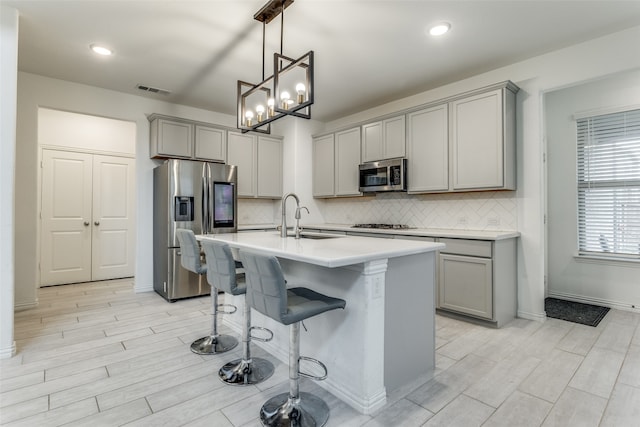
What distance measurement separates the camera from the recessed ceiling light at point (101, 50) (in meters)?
3.12

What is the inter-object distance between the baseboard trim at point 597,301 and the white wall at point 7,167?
220 inches

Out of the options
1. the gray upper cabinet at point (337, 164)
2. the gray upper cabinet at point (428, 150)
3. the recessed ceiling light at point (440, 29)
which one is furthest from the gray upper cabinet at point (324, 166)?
the recessed ceiling light at point (440, 29)

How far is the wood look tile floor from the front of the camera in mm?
1790

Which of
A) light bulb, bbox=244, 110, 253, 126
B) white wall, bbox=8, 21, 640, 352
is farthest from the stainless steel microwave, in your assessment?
light bulb, bbox=244, 110, 253, 126

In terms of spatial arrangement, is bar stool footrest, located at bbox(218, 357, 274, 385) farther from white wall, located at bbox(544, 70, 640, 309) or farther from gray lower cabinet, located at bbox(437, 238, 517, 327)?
white wall, located at bbox(544, 70, 640, 309)

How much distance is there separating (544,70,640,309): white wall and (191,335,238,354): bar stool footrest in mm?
3970

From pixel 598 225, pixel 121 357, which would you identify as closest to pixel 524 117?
pixel 598 225

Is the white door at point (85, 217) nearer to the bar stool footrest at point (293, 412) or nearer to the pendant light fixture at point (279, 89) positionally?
the pendant light fixture at point (279, 89)

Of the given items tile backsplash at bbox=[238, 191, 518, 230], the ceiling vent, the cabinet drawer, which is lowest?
the cabinet drawer

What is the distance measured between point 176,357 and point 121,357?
426mm

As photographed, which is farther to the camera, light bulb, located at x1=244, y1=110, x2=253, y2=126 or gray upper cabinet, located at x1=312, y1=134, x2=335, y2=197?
gray upper cabinet, located at x1=312, y1=134, x2=335, y2=197

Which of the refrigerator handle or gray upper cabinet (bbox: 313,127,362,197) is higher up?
gray upper cabinet (bbox: 313,127,362,197)

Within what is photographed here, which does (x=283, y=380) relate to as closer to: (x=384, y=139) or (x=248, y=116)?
(x=248, y=116)

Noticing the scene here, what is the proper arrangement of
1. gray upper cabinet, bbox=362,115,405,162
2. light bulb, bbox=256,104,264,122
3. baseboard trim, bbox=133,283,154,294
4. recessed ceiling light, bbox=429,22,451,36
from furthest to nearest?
baseboard trim, bbox=133,283,154,294 → gray upper cabinet, bbox=362,115,405,162 → light bulb, bbox=256,104,264,122 → recessed ceiling light, bbox=429,22,451,36
